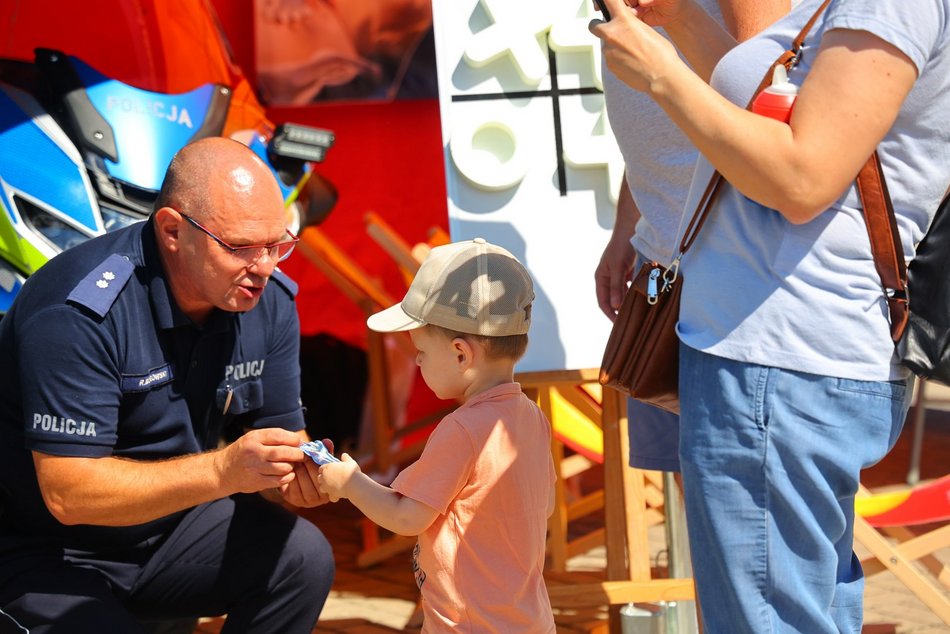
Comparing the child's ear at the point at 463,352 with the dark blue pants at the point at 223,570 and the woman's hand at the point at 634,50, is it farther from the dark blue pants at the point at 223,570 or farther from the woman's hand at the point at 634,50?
the dark blue pants at the point at 223,570

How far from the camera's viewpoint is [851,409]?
1.61 m

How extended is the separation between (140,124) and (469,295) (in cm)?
154

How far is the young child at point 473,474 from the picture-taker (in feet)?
6.56

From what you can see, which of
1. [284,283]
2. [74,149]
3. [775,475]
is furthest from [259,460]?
[74,149]

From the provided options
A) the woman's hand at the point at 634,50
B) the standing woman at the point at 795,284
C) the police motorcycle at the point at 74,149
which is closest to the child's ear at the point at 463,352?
the standing woman at the point at 795,284

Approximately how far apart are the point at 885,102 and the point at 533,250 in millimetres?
1580

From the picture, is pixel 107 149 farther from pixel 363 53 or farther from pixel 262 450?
pixel 363 53

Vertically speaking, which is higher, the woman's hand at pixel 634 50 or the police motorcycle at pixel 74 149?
the woman's hand at pixel 634 50

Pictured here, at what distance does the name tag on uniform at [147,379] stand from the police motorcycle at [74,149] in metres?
0.78

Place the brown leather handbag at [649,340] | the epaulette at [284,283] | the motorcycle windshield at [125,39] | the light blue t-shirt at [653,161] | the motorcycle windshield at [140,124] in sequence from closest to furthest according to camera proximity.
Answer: the brown leather handbag at [649,340] → the light blue t-shirt at [653,161] → the epaulette at [284,283] → the motorcycle windshield at [140,124] → the motorcycle windshield at [125,39]

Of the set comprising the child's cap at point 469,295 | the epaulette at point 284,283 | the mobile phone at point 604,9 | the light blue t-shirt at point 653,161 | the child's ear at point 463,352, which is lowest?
the epaulette at point 284,283

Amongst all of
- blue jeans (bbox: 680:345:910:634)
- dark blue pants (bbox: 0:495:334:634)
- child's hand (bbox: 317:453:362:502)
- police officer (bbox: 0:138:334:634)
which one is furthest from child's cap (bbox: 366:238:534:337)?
dark blue pants (bbox: 0:495:334:634)

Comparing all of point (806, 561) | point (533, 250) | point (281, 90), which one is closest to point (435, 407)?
point (281, 90)

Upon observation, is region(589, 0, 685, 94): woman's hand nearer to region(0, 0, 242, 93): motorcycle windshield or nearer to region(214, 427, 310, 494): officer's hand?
region(214, 427, 310, 494): officer's hand
